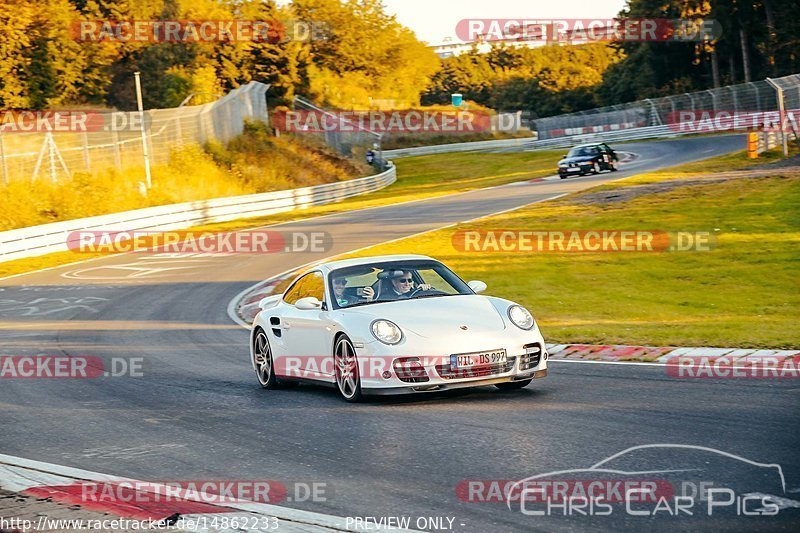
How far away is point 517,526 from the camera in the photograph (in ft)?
17.9

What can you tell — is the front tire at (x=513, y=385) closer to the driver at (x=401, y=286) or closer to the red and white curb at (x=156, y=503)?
the driver at (x=401, y=286)

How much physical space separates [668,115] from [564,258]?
52.6 meters

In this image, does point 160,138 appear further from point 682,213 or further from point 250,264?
point 682,213

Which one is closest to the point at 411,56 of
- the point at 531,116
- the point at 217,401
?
the point at 531,116

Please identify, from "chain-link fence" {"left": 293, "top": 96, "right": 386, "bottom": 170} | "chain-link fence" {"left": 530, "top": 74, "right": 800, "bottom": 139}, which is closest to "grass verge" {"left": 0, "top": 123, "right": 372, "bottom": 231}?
"chain-link fence" {"left": 293, "top": 96, "right": 386, "bottom": 170}
